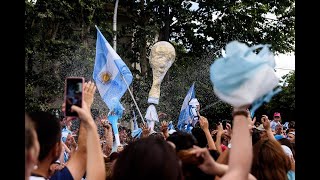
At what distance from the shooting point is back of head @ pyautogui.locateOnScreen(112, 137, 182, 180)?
234 centimetres

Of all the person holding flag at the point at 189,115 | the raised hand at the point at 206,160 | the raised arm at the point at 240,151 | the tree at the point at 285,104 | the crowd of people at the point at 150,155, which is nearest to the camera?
the crowd of people at the point at 150,155

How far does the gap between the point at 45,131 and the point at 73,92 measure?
0.84ft

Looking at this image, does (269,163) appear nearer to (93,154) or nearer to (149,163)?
(93,154)

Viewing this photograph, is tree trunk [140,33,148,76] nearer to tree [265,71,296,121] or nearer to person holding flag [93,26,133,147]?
person holding flag [93,26,133,147]

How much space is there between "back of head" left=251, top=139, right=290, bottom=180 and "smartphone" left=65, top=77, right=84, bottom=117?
1255mm

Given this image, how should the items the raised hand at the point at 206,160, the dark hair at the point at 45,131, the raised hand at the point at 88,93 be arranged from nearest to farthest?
1. the raised hand at the point at 206,160
2. the dark hair at the point at 45,131
3. the raised hand at the point at 88,93

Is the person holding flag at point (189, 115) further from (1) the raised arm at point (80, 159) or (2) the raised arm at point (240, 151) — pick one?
(2) the raised arm at point (240, 151)

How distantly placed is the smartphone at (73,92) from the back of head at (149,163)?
539 millimetres

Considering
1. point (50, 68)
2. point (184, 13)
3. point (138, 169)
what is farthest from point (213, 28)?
point (138, 169)

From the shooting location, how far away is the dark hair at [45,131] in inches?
111

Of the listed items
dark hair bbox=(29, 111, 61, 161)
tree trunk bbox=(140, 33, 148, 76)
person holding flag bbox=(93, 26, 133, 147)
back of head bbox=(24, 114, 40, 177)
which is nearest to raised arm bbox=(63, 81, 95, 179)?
dark hair bbox=(29, 111, 61, 161)

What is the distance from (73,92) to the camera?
296 cm

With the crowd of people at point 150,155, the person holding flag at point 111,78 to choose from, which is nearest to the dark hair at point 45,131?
the crowd of people at point 150,155
